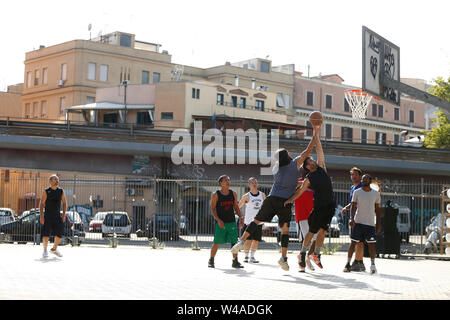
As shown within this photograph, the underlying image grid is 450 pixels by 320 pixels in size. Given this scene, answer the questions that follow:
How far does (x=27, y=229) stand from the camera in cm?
2530

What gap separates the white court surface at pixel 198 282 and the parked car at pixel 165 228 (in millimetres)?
13326

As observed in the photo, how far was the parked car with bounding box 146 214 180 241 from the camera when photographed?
2723cm

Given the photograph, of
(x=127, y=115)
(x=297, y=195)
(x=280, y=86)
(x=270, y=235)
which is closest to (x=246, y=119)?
(x=127, y=115)

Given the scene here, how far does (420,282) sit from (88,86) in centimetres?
6322

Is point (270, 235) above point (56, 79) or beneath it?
beneath

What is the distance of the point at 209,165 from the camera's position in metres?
40.9

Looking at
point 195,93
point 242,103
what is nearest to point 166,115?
point 195,93

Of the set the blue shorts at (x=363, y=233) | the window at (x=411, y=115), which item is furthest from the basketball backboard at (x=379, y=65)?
the window at (x=411, y=115)

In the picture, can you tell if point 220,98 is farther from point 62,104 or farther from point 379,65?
point 379,65

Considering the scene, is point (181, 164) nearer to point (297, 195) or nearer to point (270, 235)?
point (270, 235)

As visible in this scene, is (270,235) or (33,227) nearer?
(33,227)

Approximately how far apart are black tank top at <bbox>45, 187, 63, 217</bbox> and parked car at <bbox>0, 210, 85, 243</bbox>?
8.89m

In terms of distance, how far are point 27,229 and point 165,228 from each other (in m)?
5.31

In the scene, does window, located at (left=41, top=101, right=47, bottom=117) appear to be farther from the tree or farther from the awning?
the tree
